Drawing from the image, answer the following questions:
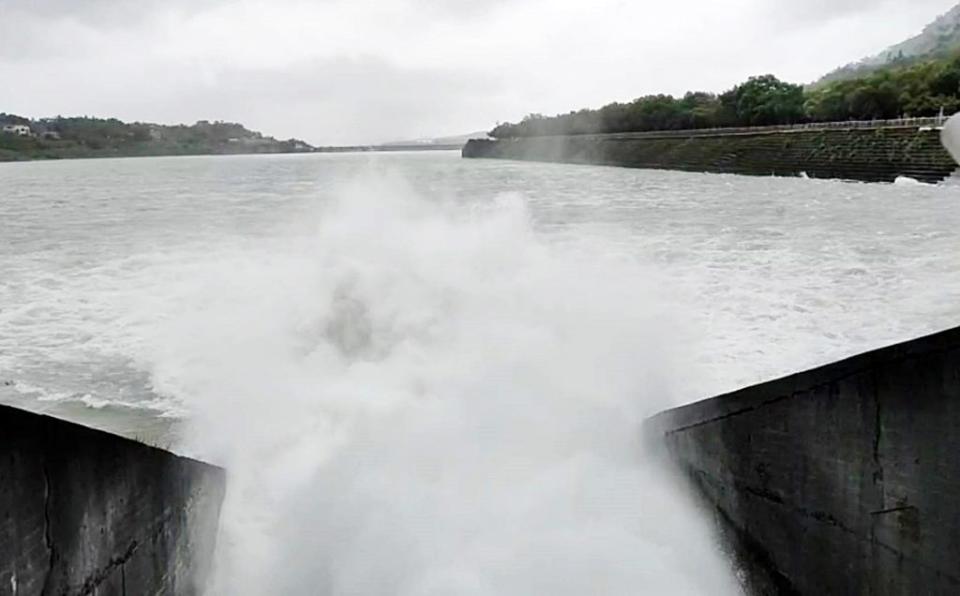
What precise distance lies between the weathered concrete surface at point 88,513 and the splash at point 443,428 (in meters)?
0.79

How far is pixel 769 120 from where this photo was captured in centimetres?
6366

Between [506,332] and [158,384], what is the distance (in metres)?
3.46

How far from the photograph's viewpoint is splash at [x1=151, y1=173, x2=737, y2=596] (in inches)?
174

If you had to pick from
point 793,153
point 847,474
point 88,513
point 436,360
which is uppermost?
point 88,513

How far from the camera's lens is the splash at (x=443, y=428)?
442 cm

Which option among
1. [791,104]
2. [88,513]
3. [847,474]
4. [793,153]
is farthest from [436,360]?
[791,104]

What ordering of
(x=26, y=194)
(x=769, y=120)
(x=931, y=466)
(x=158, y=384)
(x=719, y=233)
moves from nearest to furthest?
(x=931, y=466), (x=158, y=384), (x=719, y=233), (x=26, y=194), (x=769, y=120)

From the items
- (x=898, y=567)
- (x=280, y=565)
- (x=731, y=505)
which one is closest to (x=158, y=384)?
(x=280, y=565)

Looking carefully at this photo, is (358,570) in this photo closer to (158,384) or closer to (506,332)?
(506,332)

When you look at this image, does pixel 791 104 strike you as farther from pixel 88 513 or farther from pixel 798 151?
pixel 88 513

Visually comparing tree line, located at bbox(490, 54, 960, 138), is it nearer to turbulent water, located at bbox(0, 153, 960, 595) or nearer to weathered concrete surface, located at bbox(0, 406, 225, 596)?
turbulent water, located at bbox(0, 153, 960, 595)

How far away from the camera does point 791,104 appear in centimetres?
6341

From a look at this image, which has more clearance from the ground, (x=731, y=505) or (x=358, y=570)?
(x=731, y=505)

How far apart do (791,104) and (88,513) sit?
66.7 meters
